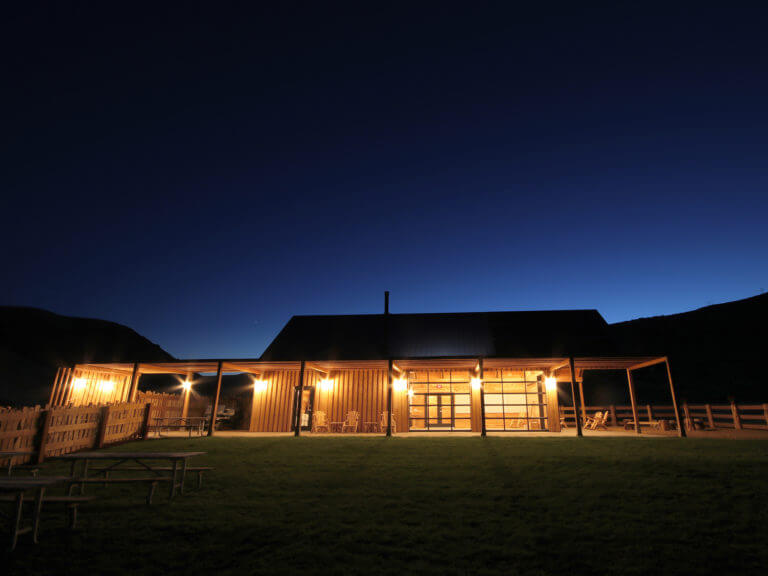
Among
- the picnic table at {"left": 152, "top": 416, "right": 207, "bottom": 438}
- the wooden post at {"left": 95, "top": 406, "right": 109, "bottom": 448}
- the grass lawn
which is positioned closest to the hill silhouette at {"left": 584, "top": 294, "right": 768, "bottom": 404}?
the grass lawn

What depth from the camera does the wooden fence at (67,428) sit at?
8.17m

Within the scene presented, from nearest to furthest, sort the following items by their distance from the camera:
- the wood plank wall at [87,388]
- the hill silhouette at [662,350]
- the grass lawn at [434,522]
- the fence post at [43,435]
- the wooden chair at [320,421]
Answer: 1. the grass lawn at [434,522]
2. the fence post at [43,435]
3. the wood plank wall at [87,388]
4. the wooden chair at [320,421]
5. the hill silhouette at [662,350]

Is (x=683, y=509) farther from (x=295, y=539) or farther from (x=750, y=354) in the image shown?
(x=750, y=354)

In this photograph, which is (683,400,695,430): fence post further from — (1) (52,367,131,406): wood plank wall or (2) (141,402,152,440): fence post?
(1) (52,367,131,406): wood plank wall

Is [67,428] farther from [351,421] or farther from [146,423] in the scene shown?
[351,421]

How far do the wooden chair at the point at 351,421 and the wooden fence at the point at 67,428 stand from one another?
7.09 metres

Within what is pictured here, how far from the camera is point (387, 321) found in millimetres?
20562

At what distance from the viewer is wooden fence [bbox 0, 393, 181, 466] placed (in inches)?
322

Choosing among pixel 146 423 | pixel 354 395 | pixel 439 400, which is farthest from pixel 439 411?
pixel 146 423

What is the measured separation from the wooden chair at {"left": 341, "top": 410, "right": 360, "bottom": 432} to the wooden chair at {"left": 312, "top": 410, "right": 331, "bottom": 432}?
2.33ft

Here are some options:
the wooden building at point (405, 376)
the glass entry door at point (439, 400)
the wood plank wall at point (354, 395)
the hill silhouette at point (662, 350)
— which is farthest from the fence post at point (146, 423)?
the hill silhouette at point (662, 350)

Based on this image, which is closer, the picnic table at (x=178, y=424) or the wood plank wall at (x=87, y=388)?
the picnic table at (x=178, y=424)

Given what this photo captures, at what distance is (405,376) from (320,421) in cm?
398

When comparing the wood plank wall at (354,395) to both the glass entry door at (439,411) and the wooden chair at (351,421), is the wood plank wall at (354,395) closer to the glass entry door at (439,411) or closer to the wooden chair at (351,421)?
the wooden chair at (351,421)
